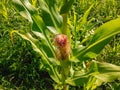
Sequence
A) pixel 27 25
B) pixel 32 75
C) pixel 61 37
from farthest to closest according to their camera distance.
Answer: pixel 27 25
pixel 32 75
pixel 61 37

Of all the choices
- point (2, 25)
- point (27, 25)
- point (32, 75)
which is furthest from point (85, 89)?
point (2, 25)

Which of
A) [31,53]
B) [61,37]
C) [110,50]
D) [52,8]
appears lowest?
[110,50]

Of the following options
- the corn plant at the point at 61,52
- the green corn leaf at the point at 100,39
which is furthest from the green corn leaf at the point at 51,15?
the green corn leaf at the point at 100,39

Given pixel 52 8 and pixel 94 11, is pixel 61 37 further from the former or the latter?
pixel 94 11

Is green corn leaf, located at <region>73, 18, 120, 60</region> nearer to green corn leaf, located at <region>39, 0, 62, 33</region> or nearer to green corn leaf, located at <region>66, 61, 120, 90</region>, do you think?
green corn leaf, located at <region>66, 61, 120, 90</region>

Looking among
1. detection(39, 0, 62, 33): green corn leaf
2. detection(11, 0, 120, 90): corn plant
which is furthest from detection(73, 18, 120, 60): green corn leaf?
detection(39, 0, 62, 33): green corn leaf

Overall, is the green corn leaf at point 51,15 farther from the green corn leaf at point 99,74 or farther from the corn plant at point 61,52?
Result: the green corn leaf at point 99,74

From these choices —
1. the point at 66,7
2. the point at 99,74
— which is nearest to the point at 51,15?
the point at 66,7

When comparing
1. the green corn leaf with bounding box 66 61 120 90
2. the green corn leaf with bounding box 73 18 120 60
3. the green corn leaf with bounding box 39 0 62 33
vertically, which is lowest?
the green corn leaf with bounding box 66 61 120 90
